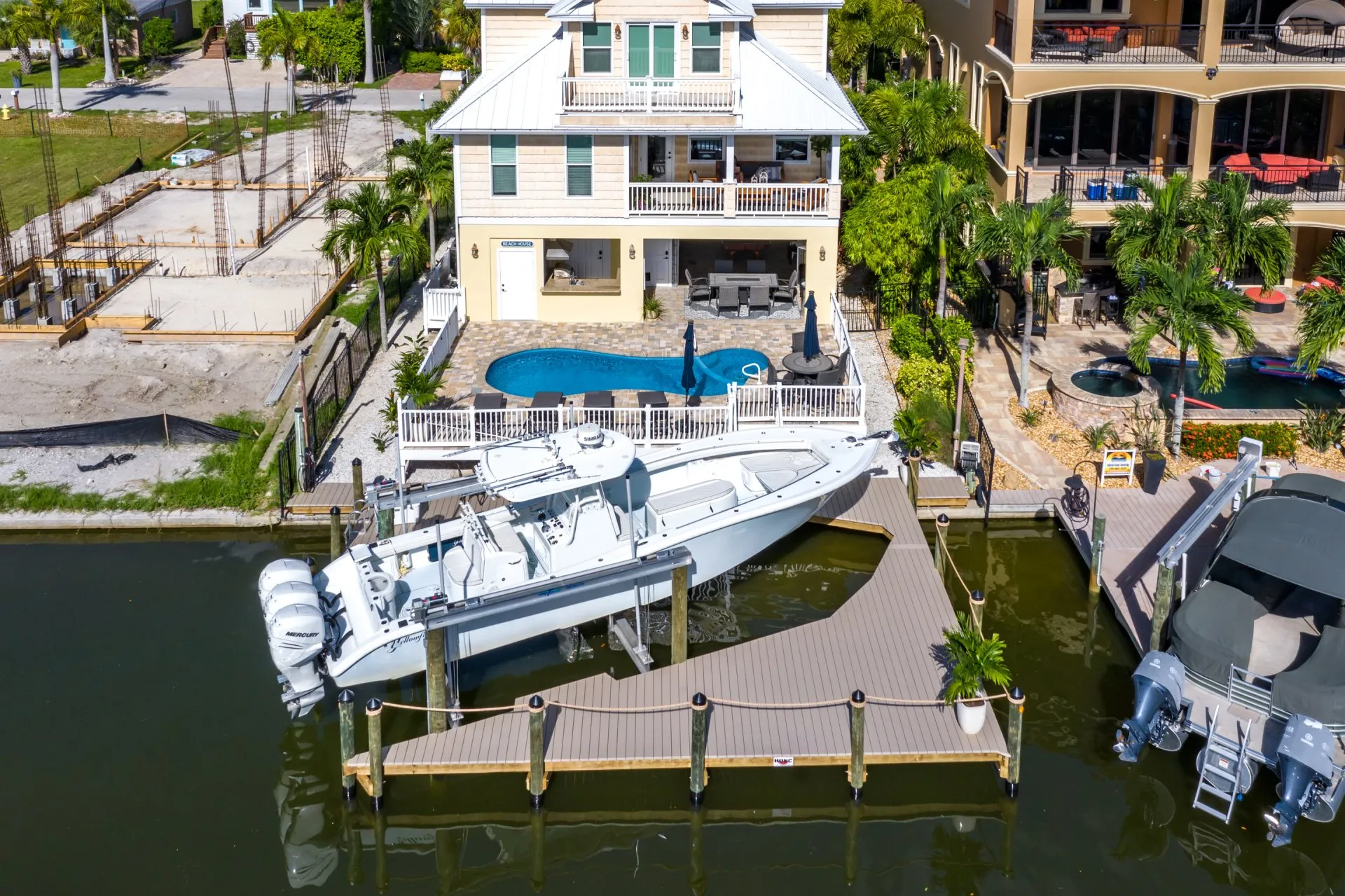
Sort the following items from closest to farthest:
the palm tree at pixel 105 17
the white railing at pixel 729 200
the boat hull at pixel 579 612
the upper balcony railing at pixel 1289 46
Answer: the boat hull at pixel 579 612
the white railing at pixel 729 200
the upper balcony railing at pixel 1289 46
the palm tree at pixel 105 17

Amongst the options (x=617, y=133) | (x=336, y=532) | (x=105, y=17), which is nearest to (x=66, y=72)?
(x=105, y=17)

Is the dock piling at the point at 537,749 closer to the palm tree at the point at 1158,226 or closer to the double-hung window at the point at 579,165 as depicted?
the double-hung window at the point at 579,165

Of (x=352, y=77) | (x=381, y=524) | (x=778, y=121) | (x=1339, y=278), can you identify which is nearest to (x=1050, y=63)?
(x=778, y=121)

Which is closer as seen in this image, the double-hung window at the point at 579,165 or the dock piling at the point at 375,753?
the dock piling at the point at 375,753

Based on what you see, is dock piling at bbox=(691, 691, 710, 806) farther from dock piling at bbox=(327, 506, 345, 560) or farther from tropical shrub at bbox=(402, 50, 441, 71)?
tropical shrub at bbox=(402, 50, 441, 71)

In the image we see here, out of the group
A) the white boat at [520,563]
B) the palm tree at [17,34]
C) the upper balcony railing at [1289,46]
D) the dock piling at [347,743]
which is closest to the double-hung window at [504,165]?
the white boat at [520,563]

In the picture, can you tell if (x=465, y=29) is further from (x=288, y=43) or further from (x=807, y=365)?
(x=807, y=365)
